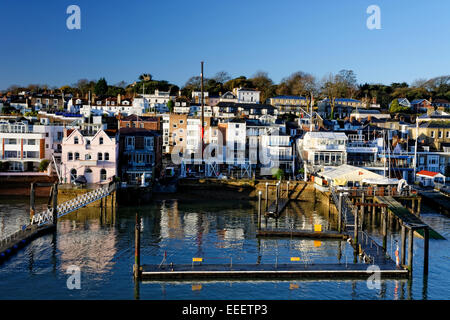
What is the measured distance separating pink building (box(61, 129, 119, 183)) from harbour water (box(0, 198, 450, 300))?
799 centimetres

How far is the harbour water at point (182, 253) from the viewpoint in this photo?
2842 cm

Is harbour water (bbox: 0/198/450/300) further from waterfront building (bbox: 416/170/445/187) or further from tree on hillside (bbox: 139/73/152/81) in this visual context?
tree on hillside (bbox: 139/73/152/81)

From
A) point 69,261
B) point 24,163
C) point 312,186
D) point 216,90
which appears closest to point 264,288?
point 69,261

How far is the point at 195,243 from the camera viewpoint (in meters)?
39.7

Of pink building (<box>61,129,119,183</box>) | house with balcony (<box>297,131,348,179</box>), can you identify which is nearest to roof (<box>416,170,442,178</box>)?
house with balcony (<box>297,131,348,179</box>)

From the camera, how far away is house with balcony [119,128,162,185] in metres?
64.7

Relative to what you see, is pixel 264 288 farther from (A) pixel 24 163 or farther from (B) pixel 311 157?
(A) pixel 24 163

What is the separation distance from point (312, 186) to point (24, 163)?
40133mm

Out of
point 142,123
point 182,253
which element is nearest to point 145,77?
point 142,123

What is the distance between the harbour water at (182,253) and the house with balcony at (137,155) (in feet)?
29.5

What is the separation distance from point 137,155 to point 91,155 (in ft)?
24.3

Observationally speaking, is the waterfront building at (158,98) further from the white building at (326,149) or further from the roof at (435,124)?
the roof at (435,124)

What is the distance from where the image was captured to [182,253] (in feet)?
119
